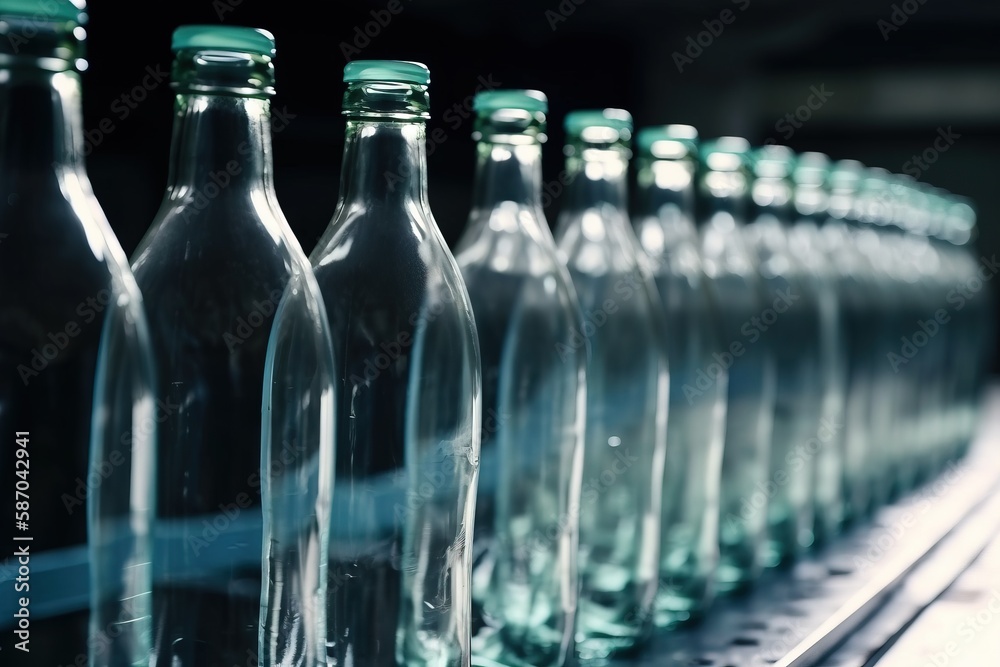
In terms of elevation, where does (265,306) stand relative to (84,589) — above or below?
above

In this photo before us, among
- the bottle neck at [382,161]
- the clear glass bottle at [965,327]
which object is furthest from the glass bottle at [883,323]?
the bottle neck at [382,161]

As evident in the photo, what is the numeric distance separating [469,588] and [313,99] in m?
0.72

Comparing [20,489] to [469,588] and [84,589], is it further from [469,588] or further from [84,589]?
[469,588]

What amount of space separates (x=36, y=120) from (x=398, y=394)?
19 centimetres

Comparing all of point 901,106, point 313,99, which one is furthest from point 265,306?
point 901,106

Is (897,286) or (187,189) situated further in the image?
(897,286)

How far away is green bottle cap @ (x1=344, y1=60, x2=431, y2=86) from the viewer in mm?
509

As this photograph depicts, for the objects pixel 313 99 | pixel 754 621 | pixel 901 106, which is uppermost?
pixel 901 106

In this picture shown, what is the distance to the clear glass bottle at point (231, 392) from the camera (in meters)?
0.47

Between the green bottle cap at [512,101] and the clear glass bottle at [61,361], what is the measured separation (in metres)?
0.27

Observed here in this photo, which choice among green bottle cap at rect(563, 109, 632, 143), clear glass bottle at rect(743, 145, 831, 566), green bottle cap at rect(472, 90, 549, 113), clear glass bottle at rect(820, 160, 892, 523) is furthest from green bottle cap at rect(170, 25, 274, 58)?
clear glass bottle at rect(820, 160, 892, 523)

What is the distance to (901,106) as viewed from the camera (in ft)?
8.25

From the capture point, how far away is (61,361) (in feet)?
1.31

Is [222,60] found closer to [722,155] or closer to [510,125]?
[510,125]
